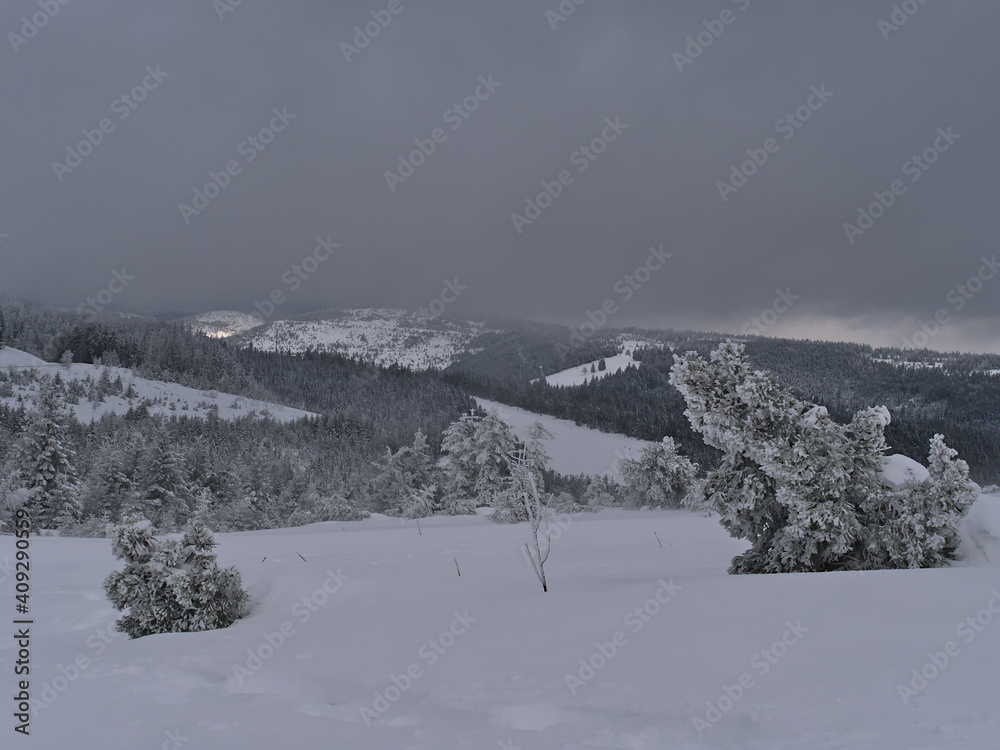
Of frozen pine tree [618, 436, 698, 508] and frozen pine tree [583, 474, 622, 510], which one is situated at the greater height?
frozen pine tree [618, 436, 698, 508]

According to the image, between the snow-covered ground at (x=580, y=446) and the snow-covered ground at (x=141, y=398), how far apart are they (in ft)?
168

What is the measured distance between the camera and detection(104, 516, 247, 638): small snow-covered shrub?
10.1m

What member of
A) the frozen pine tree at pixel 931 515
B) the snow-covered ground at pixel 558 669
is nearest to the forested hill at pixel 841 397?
the frozen pine tree at pixel 931 515

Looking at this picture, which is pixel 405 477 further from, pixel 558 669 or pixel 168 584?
pixel 558 669

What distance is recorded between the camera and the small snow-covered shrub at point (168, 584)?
10.1m

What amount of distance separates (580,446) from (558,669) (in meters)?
111

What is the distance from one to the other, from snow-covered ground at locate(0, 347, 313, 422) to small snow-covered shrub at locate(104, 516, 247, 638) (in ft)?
313

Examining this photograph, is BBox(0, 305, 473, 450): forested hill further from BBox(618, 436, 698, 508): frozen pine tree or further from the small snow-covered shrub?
the small snow-covered shrub

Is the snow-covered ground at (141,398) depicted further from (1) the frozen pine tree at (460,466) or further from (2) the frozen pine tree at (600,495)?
(2) the frozen pine tree at (600,495)

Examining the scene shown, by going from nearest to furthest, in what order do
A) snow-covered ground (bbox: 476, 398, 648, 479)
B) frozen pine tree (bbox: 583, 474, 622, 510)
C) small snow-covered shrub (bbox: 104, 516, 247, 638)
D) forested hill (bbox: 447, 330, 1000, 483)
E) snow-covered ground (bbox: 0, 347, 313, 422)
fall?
small snow-covered shrub (bbox: 104, 516, 247, 638) → frozen pine tree (bbox: 583, 474, 622, 510) → snow-covered ground (bbox: 0, 347, 313, 422) → snow-covered ground (bbox: 476, 398, 648, 479) → forested hill (bbox: 447, 330, 1000, 483)

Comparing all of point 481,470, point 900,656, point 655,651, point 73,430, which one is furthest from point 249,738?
point 73,430

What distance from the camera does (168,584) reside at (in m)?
10.2

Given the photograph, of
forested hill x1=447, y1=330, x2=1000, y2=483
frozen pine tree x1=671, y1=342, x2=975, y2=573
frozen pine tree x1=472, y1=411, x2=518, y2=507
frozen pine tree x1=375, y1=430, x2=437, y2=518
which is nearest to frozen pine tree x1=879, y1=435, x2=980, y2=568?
frozen pine tree x1=671, y1=342, x2=975, y2=573

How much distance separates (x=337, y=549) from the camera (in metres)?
21.3
